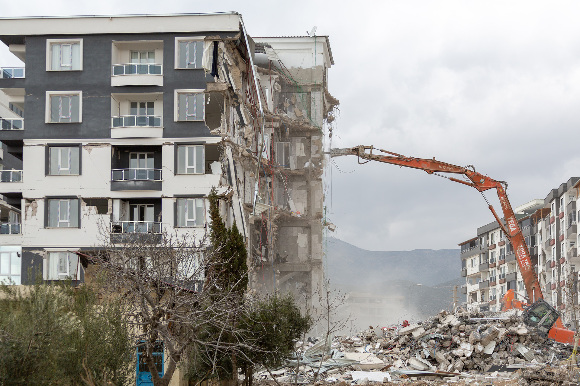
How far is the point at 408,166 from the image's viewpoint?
4700 cm

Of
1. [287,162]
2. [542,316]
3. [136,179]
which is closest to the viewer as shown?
[542,316]

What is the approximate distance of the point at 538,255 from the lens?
98750 millimetres

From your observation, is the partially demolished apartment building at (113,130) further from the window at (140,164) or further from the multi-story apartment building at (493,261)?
the multi-story apartment building at (493,261)

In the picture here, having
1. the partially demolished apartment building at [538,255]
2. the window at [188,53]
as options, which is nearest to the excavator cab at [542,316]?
the partially demolished apartment building at [538,255]

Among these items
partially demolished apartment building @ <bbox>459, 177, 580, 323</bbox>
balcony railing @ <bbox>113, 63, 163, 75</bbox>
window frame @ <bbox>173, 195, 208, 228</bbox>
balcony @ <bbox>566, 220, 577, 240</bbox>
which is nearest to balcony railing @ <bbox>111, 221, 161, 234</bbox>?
window frame @ <bbox>173, 195, 208, 228</bbox>

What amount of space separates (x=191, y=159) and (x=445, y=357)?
19698mm

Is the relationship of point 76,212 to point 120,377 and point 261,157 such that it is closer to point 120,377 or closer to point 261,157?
point 261,157

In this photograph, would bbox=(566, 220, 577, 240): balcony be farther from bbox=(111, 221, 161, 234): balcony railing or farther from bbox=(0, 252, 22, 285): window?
bbox=(0, 252, 22, 285): window

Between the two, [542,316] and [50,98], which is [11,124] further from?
[542,316]

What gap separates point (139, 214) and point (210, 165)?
546 cm

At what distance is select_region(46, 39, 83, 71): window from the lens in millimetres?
50344

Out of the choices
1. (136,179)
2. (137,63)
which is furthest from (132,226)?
(137,63)

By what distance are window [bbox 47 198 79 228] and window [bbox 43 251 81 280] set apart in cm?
182

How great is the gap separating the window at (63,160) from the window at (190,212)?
7010mm
